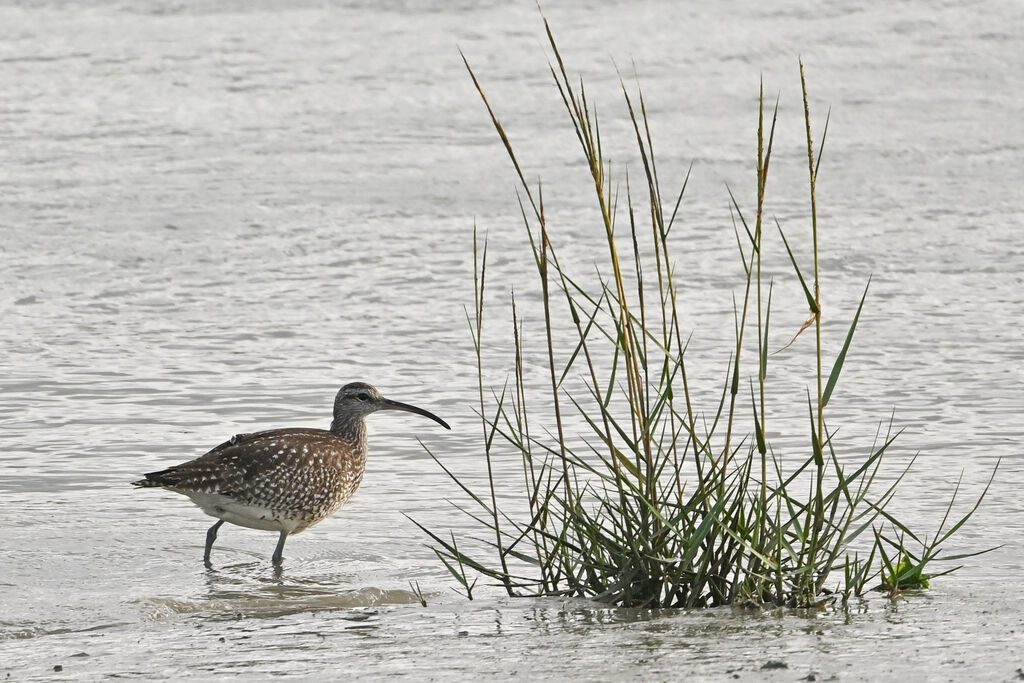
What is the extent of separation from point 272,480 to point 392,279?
4729mm

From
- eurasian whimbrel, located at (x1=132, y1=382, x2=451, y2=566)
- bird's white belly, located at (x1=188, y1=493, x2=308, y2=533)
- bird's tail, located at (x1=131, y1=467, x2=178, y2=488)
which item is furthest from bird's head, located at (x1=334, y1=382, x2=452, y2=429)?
bird's tail, located at (x1=131, y1=467, x2=178, y2=488)

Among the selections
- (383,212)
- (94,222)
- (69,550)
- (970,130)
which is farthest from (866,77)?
(69,550)

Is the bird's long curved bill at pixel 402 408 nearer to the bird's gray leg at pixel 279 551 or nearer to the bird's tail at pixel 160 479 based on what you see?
the bird's gray leg at pixel 279 551

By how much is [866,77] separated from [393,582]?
12624mm

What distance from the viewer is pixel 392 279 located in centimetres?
1233

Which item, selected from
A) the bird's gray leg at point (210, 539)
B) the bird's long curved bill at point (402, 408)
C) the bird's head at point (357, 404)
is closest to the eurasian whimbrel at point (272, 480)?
the bird's gray leg at point (210, 539)

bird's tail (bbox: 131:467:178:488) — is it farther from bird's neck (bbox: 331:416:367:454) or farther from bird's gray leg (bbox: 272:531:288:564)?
bird's neck (bbox: 331:416:367:454)

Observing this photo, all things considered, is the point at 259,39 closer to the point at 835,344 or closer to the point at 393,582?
the point at 835,344

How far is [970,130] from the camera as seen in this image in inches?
629

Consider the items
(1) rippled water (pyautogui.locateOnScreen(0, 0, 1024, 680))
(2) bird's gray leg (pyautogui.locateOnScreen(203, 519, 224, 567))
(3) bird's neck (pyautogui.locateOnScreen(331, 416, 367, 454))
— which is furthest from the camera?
(3) bird's neck (pyautogui.locateOnScreen(331, 416, 367, 454))

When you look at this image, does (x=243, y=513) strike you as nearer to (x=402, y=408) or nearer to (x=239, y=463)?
(x=239, y=463)

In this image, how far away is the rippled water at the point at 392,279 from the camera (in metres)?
5.25

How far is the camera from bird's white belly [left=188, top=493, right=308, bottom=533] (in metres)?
7.62

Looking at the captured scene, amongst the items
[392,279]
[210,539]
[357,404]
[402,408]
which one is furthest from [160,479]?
[392,279]
